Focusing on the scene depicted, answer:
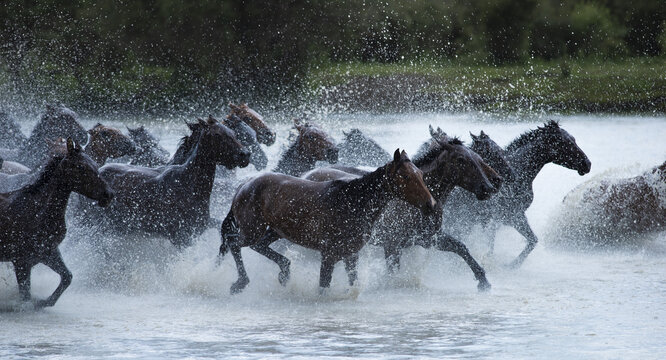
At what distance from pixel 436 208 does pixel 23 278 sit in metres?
2.76

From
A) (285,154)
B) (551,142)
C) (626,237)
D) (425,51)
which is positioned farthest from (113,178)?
(425,51)

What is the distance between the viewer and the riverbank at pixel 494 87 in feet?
78.4

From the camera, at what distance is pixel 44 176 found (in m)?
7.48

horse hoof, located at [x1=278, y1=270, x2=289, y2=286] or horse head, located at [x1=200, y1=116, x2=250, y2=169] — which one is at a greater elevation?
horse head, located at [x1=200, y1=116, x2=250, y2=169]

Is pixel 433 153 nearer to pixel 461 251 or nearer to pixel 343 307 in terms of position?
pixel 461 251

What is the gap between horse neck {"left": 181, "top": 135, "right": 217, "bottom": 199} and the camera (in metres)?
8.42

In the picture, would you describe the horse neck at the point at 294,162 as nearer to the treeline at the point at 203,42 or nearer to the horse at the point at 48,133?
the horse at the point at 48,133

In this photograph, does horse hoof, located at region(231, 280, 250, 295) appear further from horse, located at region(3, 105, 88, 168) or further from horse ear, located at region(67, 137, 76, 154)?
horse, located at region(3, 105, 88, 168)

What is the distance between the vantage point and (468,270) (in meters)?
9.12

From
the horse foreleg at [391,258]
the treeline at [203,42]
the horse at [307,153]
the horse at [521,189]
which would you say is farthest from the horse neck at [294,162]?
the treeline at [203,42]

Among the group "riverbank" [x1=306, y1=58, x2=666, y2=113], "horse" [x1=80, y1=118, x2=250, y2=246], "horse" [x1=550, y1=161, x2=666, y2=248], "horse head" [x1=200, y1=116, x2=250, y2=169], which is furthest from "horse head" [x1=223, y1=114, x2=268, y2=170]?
"riverbank" [x1=306, y1=58, x2=666, y2=113]

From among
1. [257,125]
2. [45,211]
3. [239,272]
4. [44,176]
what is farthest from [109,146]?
[45,211]

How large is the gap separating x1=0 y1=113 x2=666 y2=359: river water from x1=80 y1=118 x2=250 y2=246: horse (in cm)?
19

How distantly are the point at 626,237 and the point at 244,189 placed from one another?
12.9 ft
